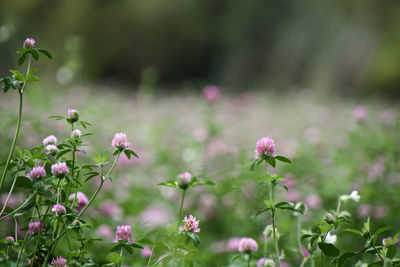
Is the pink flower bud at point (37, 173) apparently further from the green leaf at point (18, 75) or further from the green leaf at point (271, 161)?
the green leaf at point (271, 161)

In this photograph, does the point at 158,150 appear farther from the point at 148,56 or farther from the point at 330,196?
the point at 148,56

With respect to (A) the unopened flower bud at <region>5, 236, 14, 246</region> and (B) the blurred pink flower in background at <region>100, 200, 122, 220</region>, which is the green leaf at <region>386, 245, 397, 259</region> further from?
(B) the blurred pink flower in background at <region>100, 200, 122, 220</region>

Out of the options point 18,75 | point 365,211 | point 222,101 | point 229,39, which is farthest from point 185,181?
point 229,39

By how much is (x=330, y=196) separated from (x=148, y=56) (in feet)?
26.2

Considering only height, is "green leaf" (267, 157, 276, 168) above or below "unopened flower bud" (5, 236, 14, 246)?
above

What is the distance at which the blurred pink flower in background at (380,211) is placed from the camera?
1.50m

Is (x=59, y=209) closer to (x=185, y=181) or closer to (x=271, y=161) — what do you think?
(x=185, y=181)

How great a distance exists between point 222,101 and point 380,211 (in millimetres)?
3749

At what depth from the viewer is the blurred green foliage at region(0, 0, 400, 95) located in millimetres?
7172

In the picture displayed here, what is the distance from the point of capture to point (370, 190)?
1640 mm

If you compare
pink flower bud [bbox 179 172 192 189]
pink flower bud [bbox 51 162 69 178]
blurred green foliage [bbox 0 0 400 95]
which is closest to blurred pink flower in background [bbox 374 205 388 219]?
pink flower bud [bbox 179 172 192 189]

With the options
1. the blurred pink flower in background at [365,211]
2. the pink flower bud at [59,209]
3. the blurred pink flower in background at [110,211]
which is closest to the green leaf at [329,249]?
the pink flower bud at [59,209]

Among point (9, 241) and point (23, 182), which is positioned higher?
point (23, 182)

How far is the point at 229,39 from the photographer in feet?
29.1
